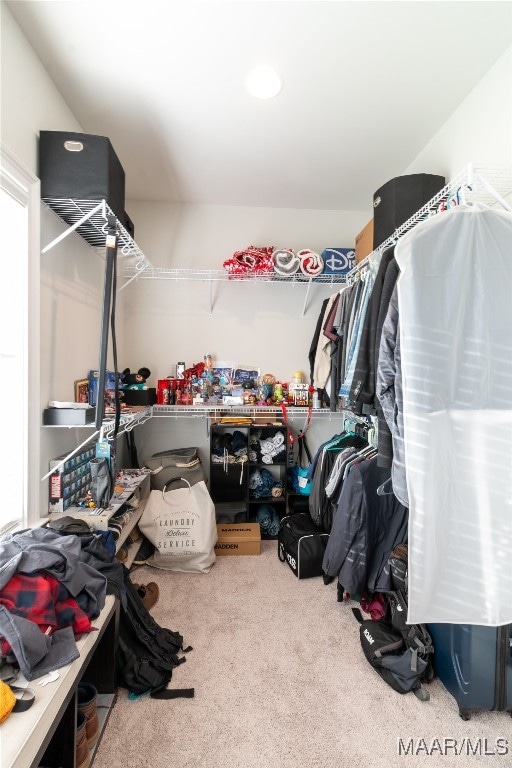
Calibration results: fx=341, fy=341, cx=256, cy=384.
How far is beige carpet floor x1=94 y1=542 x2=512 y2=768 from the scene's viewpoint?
1.17 m

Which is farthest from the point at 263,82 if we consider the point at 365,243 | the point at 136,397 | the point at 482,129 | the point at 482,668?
the point at 482,668

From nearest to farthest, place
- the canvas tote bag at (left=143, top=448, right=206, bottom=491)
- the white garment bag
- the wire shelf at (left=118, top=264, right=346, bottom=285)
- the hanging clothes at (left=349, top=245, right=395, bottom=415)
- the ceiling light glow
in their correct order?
the white garment bag < the hanging clothes at (left=349, top=245, right=395, bottom=415) < the ceiling light glow < the canvas tote bag at (left=143, top=448, right=206, bottom=491) < the wire shelf at (left=118, top=264, right=346, bottom=285)

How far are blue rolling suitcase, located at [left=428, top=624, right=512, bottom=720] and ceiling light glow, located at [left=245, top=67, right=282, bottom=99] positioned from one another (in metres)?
2.46

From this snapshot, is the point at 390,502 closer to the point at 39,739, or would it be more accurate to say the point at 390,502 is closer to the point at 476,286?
the point at 476,286

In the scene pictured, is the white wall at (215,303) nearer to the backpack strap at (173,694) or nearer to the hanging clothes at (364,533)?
the hanging clothes at (364,533)

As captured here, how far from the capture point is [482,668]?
126cm

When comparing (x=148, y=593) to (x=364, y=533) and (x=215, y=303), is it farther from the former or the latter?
(x=215, y=303)

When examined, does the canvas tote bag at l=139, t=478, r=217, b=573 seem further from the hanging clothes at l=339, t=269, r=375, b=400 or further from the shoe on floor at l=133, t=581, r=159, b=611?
the hanging clothes at l=339, t=269, r=375, b=400

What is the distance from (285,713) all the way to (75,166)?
2.45 meters

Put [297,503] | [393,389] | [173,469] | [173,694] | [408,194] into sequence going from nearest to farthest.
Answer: [393,389]
[173,694]
[408,194]
[173,469]
[297,503]

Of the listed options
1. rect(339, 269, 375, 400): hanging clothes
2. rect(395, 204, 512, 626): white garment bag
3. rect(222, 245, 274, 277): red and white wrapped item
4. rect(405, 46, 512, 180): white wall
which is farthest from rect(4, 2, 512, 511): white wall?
rect(395, 204, 512, 626): white garment bag

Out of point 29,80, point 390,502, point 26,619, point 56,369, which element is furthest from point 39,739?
point 29,80

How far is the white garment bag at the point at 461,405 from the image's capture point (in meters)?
1.12

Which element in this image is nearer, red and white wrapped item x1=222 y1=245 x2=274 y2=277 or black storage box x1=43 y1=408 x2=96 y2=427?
black storage box x1=43 y1=408 x2=96 y2=427
